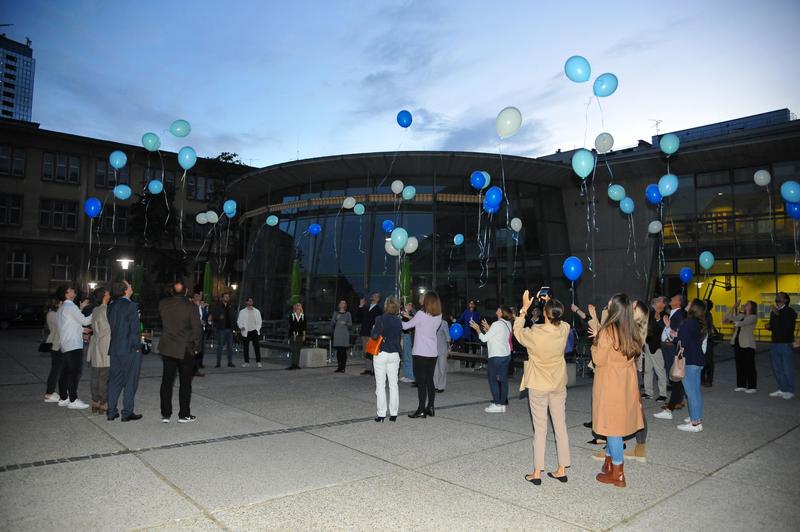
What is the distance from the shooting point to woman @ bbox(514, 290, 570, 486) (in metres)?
4.50

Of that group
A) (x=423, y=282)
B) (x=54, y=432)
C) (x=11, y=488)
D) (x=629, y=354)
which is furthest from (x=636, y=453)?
(x=423, y=282)

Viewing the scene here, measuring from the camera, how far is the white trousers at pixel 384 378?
6.68 metres

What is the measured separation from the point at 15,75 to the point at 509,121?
194067mm

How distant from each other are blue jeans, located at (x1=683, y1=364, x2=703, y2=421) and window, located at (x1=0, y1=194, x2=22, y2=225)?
129 feet

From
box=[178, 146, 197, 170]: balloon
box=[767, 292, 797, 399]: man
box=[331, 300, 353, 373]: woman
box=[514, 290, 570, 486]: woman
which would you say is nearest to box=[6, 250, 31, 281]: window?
box=[178, 146, 197, 170]: balloon

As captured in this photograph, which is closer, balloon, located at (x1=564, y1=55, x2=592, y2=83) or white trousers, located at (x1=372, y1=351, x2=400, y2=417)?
white trousers, located at (x1=372, y1=351, x2=400, y2=417)

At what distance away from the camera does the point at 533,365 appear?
461 cm

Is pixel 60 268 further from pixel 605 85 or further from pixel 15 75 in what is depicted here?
pixel 15 75

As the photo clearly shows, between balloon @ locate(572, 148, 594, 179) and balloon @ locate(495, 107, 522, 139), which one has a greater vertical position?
balloon @ locate(495, 107, 522, 139)

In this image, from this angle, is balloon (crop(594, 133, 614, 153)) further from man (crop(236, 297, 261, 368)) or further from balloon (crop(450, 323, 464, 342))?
man (crop(236, 297, 261, 368))

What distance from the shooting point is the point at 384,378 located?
22.6 ft

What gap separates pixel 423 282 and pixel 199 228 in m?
27.5

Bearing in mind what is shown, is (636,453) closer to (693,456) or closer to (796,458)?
(693,456)

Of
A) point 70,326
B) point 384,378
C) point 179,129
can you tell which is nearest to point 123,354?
point 70,326
